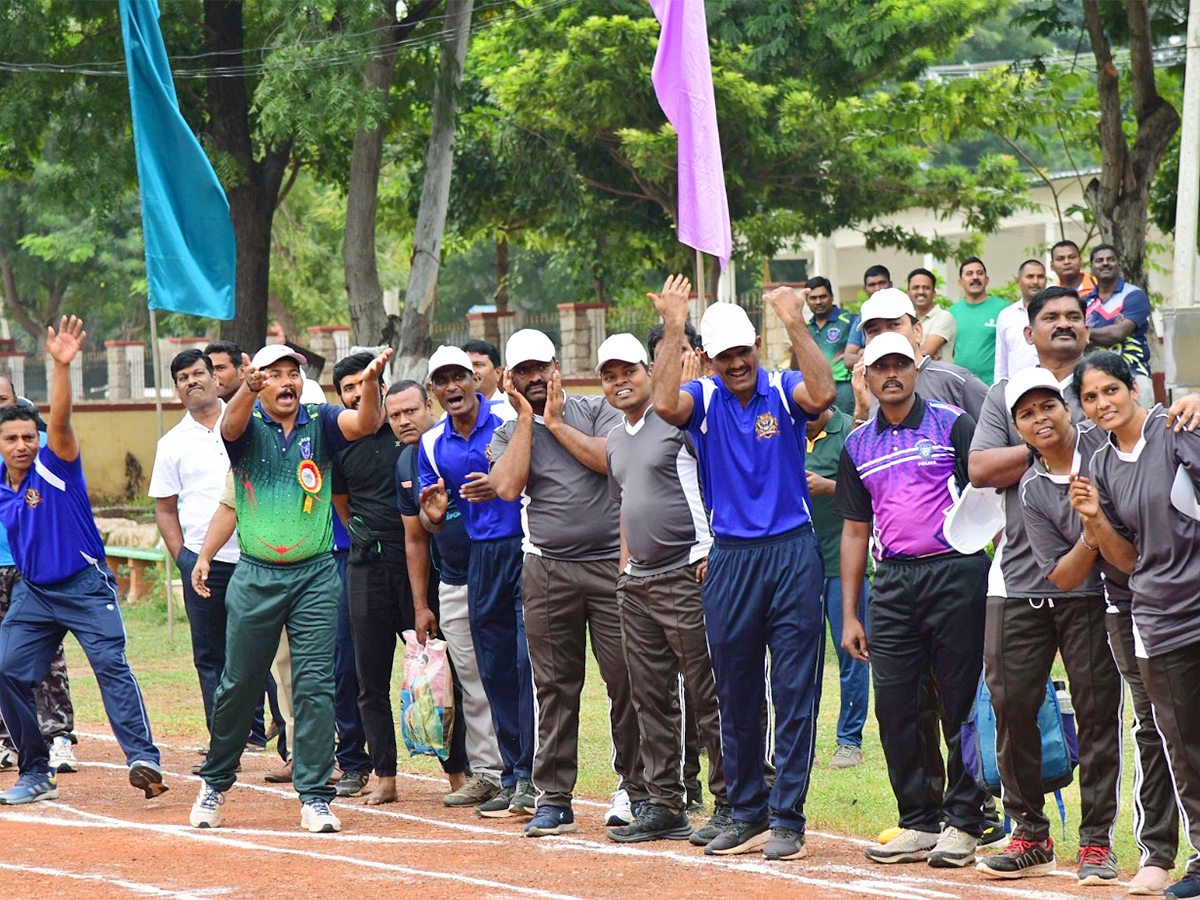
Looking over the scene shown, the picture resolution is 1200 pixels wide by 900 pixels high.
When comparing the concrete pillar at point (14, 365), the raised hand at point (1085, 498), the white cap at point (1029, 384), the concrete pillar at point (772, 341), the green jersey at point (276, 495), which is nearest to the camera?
the raised hand at point (1085, 498)

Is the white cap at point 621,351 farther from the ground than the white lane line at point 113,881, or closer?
farther from the ground

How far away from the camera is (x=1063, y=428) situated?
6.63 meters

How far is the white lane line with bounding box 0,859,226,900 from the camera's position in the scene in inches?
270

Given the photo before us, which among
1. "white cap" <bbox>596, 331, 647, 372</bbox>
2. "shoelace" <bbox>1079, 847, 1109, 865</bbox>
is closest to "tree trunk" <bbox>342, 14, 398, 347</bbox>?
"white cap" <bbox>596, 331, 647, 372</bbox>

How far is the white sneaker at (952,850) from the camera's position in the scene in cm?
712

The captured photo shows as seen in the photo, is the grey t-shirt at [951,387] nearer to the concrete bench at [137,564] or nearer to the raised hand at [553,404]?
the raised hand at [553,404]

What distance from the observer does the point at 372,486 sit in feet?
30.6

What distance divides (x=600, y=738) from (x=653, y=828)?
3.39 meters

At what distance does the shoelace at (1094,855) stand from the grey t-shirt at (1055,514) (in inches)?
40.3

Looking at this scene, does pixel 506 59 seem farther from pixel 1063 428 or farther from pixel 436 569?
pixel 1063 428

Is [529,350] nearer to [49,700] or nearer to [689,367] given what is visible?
[689,367]

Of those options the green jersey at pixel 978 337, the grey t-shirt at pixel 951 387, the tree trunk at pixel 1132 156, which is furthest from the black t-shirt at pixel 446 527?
the tree trunk at pixel 1132 156

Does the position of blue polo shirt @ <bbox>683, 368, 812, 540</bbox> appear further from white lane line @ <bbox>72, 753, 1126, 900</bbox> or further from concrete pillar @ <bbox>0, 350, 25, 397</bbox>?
concrete pillar @ <bbox>0, 350, 25, 397</bbox>

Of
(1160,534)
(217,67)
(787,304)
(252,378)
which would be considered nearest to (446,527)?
(252,378)
